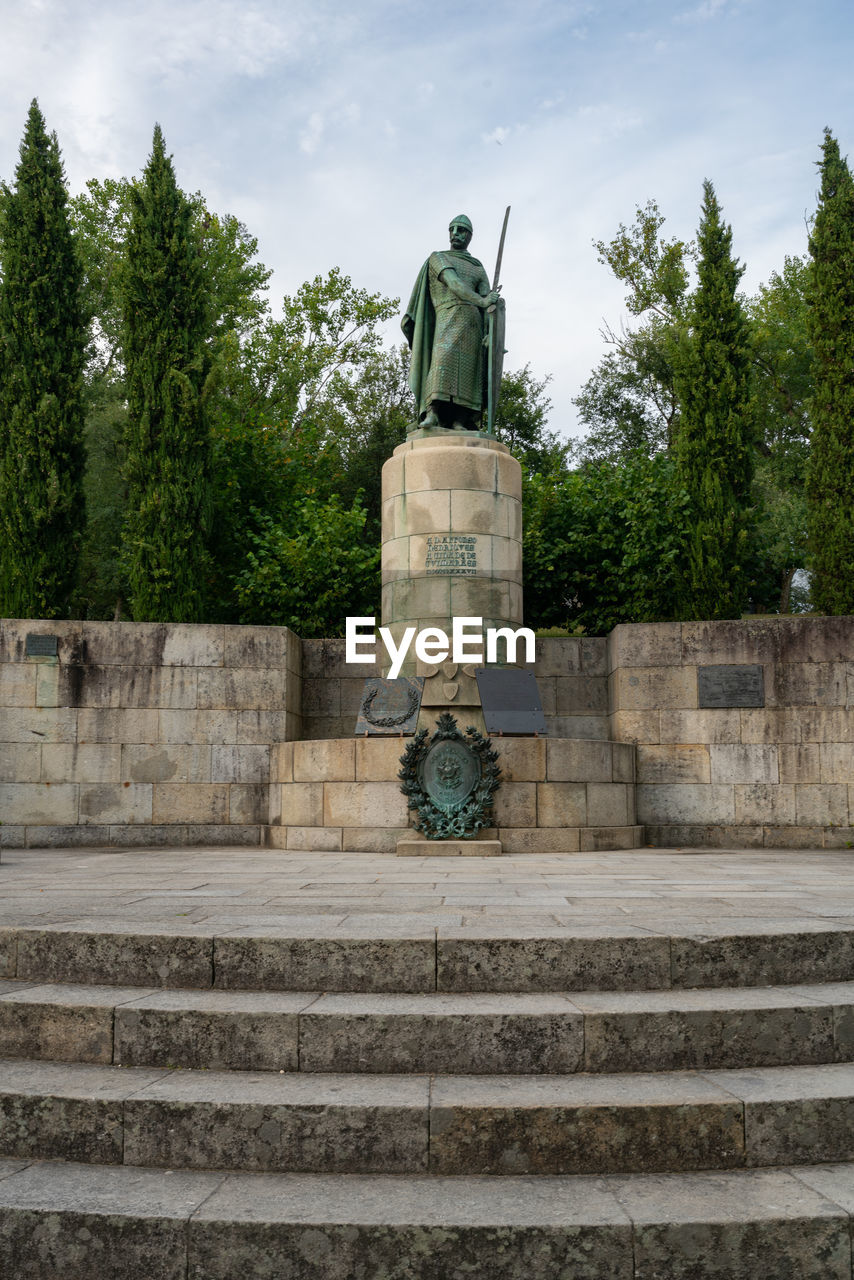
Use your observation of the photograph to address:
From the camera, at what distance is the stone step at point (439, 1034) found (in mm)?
3994

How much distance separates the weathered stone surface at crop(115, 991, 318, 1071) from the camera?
403 centimetres

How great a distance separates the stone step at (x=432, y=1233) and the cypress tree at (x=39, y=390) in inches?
558

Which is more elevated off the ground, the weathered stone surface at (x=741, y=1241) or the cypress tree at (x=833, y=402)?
the cypress tree at (x=833, y=402)

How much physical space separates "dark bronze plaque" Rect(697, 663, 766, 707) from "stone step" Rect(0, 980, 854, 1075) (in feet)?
29.7

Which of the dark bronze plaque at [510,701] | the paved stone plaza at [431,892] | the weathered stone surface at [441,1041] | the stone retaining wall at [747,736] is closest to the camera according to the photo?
the weathered stone surface at [441,1041]

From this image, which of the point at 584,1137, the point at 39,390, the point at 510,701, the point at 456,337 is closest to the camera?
the point at 584,1137

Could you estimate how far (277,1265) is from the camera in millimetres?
3076

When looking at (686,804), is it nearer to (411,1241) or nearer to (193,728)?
(193,728)

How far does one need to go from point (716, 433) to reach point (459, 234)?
6624mm

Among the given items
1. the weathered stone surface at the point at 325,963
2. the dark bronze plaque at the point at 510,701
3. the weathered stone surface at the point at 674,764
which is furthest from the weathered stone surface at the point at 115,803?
the weathered stone surface at the point at 325,963

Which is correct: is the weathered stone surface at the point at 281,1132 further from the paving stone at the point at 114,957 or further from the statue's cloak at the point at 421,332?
the statue's cloak at the point at 421,332

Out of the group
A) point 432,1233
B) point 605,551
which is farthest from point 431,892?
point 605,551

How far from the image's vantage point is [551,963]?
14.9ft

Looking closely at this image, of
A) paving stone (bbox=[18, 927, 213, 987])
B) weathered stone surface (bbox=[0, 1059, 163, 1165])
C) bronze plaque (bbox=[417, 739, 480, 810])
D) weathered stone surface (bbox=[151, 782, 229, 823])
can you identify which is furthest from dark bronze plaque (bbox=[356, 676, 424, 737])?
weathered stone surface (bbox=[0, 1059, 163, 1165])
